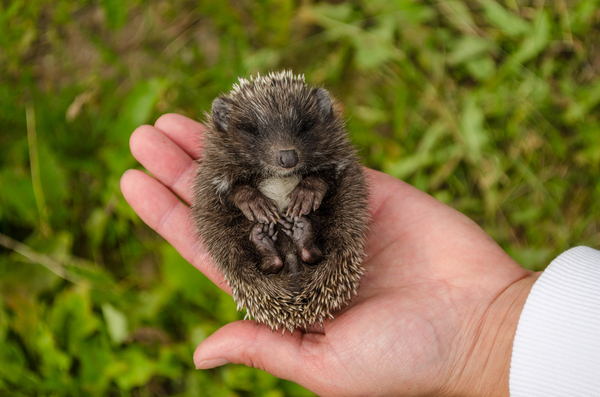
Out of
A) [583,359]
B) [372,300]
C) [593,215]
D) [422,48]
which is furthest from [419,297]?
[422,48]

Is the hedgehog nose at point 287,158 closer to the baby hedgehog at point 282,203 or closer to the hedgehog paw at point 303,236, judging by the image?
the baby hedgehog at point 282,203

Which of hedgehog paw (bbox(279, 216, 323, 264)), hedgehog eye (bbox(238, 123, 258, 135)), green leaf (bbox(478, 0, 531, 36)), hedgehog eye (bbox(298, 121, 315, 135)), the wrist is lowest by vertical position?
the wrist

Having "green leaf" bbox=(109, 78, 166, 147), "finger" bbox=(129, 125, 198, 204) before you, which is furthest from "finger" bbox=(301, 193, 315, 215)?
"green leaf" bbox=(109, 78, 166, 147)

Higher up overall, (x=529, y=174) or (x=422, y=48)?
(x=422, y=48)

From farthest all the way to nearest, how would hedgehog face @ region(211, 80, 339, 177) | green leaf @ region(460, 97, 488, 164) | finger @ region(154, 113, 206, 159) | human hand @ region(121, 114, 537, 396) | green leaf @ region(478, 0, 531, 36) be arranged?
green leaf @ region(478, 0, 531, 36) → green leaf @ region(460, 97, 488, 164) → finger @ region(154, 113, 206, 159) → hedgehog face @ region(211, 80, 339, 177) → human hand @ region(121, 114, 537, 396)

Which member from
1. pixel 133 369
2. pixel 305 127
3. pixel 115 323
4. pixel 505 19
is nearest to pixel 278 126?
pixel 305 127

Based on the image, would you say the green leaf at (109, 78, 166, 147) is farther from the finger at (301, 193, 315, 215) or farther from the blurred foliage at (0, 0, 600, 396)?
the finger at (301, 193, 315, 215)

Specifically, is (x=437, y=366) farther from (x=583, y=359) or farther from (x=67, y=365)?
(x=67, y=365)

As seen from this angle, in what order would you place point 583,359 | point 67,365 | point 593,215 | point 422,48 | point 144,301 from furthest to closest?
point 422,48
point 593,215
point 144,301
point 67,365
point 583,359
